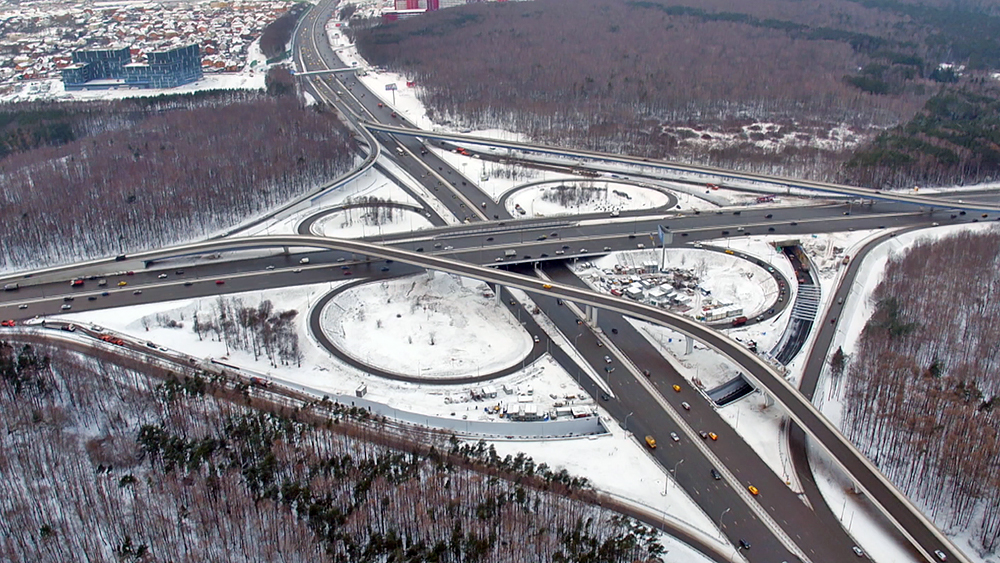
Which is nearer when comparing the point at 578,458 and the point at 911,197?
the point at 578,458

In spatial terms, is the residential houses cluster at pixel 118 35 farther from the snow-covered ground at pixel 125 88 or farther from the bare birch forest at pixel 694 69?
the bare birch forest at pixel 694 69

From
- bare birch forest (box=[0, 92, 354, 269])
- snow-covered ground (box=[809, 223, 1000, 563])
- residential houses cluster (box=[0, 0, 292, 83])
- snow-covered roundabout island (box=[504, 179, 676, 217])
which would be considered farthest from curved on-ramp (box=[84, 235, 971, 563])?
residential houses cluster (box=[0, 0, 292, 83])

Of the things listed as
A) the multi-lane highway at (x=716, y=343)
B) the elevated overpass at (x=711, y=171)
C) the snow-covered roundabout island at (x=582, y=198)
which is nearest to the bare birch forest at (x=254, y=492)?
the multi-lane highway at (x=716, y=343)

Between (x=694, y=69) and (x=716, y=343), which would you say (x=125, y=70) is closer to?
(x=694, y=69)

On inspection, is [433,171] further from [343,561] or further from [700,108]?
[343,561]

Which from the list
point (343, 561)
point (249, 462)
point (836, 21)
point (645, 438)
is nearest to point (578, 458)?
point (645, 438)

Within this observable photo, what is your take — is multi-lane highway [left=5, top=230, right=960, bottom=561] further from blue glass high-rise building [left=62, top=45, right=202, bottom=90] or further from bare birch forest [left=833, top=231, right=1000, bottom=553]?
blue glass high-rise building [left=62, top=45, right=202, bottom=90]

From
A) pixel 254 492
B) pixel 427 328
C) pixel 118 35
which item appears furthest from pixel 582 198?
pixel 118 35

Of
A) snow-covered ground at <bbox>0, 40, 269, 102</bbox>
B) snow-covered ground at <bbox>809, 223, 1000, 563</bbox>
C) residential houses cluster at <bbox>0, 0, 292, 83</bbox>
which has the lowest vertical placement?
snow-covered ground at <bbox>809, 223, 1000, 563</bbox>
